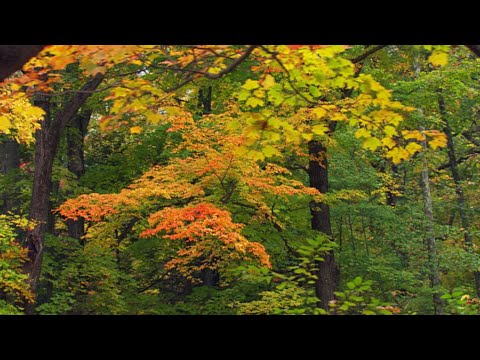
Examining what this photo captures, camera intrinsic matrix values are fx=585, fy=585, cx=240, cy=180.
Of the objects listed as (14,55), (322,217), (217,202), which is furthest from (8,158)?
(14,55)

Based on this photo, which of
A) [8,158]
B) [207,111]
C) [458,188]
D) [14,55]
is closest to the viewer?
[14,55]

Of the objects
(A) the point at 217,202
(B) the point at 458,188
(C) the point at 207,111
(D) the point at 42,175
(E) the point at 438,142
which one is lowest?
(E) the point at 438,142

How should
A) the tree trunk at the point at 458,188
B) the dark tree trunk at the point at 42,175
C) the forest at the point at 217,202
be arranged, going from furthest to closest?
the tree trunk at the point at 458,188 < the dark tree trunk at the point at 42,175 < the forest at the point at 217,202

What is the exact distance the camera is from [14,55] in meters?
3.30

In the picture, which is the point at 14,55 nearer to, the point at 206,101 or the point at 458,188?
the point at 206,101

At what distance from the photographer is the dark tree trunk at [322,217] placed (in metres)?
10.7

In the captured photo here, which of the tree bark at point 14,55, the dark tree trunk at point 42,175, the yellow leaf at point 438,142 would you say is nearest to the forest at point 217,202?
the dark tree trunk at point 42,175

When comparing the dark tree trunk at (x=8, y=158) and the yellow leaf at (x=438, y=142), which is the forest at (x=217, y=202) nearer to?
the dark tree trunk at (x=8, y=158)

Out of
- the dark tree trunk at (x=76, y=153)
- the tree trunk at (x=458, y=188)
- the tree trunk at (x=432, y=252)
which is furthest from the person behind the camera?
the tree trunk at (x=458, y=188)

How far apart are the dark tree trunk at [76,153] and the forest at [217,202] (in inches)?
1.3

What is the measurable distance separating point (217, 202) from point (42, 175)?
3.53 metres

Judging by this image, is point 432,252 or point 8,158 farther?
point 8,158
